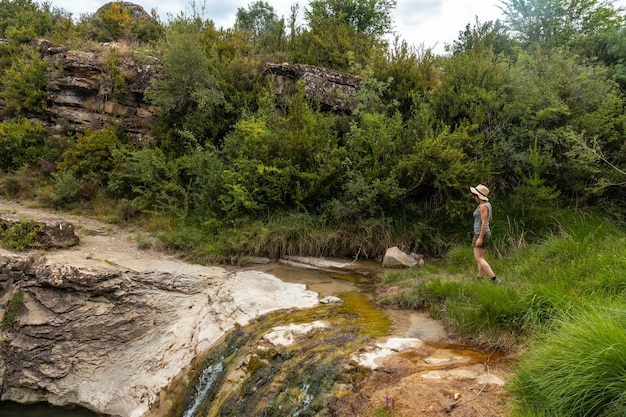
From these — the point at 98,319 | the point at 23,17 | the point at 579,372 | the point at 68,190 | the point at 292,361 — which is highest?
the point at 23,17

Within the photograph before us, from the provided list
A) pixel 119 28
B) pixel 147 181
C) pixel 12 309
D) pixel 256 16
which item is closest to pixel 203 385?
pixel 12 309

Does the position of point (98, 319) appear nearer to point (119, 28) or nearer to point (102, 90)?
point (102, 90)

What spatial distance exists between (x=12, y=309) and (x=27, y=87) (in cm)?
891

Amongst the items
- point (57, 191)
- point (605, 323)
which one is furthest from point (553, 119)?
point (57, 191)

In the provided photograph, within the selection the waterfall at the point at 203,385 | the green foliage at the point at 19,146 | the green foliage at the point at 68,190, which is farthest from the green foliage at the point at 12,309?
the green foliage at the point at 19,146

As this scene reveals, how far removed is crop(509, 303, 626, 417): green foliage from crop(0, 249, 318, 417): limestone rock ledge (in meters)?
3.53

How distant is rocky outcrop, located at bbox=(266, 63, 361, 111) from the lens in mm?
11496

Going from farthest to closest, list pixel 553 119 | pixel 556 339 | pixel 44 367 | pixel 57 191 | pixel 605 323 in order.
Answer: pixel 57 191, pixel 553 119, pixel 44 367, pixel 556 339, pixel 605 323

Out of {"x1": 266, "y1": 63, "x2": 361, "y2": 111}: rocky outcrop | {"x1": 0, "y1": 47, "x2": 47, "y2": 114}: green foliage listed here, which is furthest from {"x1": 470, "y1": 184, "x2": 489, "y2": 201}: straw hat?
{"x1": 0, "y1": 47, "x2": 47, "y2": 114}: green foliage

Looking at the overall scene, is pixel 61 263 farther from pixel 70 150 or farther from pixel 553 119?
pixel 553 119

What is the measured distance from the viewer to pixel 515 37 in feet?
43.7

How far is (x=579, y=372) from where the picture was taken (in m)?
2.72

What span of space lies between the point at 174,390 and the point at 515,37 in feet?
46.2

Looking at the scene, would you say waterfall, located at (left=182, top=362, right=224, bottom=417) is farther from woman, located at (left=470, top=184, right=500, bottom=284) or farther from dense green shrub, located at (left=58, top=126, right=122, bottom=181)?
dense green shrub, located at (left=58, top=126, right=122, bottom=181)
